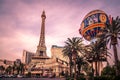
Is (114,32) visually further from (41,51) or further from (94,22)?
(41,51)

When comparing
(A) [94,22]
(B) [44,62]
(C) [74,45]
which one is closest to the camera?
(C) [74,45]

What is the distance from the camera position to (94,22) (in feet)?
190

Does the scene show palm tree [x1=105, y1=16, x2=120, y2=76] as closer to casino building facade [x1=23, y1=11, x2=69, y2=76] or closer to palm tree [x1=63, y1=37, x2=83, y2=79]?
palm tree [x1=63, y1=37, x2=83, y2=79]

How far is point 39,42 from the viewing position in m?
153

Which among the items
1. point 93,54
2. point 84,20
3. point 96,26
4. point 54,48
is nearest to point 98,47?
point 93,54

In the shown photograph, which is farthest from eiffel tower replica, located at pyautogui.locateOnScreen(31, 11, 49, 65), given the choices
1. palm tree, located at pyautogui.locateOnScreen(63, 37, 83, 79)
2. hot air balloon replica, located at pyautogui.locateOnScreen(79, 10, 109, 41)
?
palm tree, located at pyautogui.locateOnScreen(63, 37, 83, 79)

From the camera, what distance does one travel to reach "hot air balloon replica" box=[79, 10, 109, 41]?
57219 millimetres

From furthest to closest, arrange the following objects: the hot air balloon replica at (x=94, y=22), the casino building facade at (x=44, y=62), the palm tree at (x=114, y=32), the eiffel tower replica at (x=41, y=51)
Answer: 1. the eiffel tower replica at (x=41, y=51)
2. the casino building facade at (x=44, y=62)
3. the hot air balloon replica at (x=94, y=22)
4. the palm tree at (x=114, y=32)

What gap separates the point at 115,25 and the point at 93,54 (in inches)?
529

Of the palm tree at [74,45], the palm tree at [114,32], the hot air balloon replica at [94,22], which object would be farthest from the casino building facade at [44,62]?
the palm tree at [114,32]

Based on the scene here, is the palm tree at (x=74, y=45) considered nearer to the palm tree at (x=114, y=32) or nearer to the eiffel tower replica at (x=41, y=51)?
the palm tree at (x=114, y=32)

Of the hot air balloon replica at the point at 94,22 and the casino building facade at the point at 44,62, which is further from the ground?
the hot air balloon replica at the point at 94,22

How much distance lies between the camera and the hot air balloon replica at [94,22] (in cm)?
5722

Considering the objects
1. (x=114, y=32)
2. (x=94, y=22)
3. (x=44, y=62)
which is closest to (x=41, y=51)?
(x=44, y=62)
